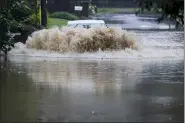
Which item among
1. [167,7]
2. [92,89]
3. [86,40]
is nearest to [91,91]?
[92,89]

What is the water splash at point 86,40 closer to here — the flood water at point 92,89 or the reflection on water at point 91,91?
the flood water at point 92,89

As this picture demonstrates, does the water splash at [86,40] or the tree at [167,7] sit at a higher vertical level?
the tree at [167,7]

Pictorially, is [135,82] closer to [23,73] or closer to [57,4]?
[23,73]

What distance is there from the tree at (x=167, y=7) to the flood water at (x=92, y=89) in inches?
63.5

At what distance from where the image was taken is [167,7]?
7.83 m

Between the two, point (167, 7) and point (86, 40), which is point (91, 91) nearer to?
point (167, 7)

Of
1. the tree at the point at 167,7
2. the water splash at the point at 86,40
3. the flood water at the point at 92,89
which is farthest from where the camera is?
the water splash at the point at 86,40

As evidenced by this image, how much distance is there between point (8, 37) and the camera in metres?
17.5

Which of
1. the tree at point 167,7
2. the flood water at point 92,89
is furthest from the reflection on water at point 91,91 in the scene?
the tree at point 167,7

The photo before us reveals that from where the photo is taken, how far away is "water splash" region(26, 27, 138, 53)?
18.9 m

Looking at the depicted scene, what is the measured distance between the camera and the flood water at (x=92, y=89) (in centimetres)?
868

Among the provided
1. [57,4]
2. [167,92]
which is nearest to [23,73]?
[167,92]

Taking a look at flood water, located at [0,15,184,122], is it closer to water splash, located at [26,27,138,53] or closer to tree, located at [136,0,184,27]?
water splash, located at [26,27,138,53]

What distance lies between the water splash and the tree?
34.0ft
